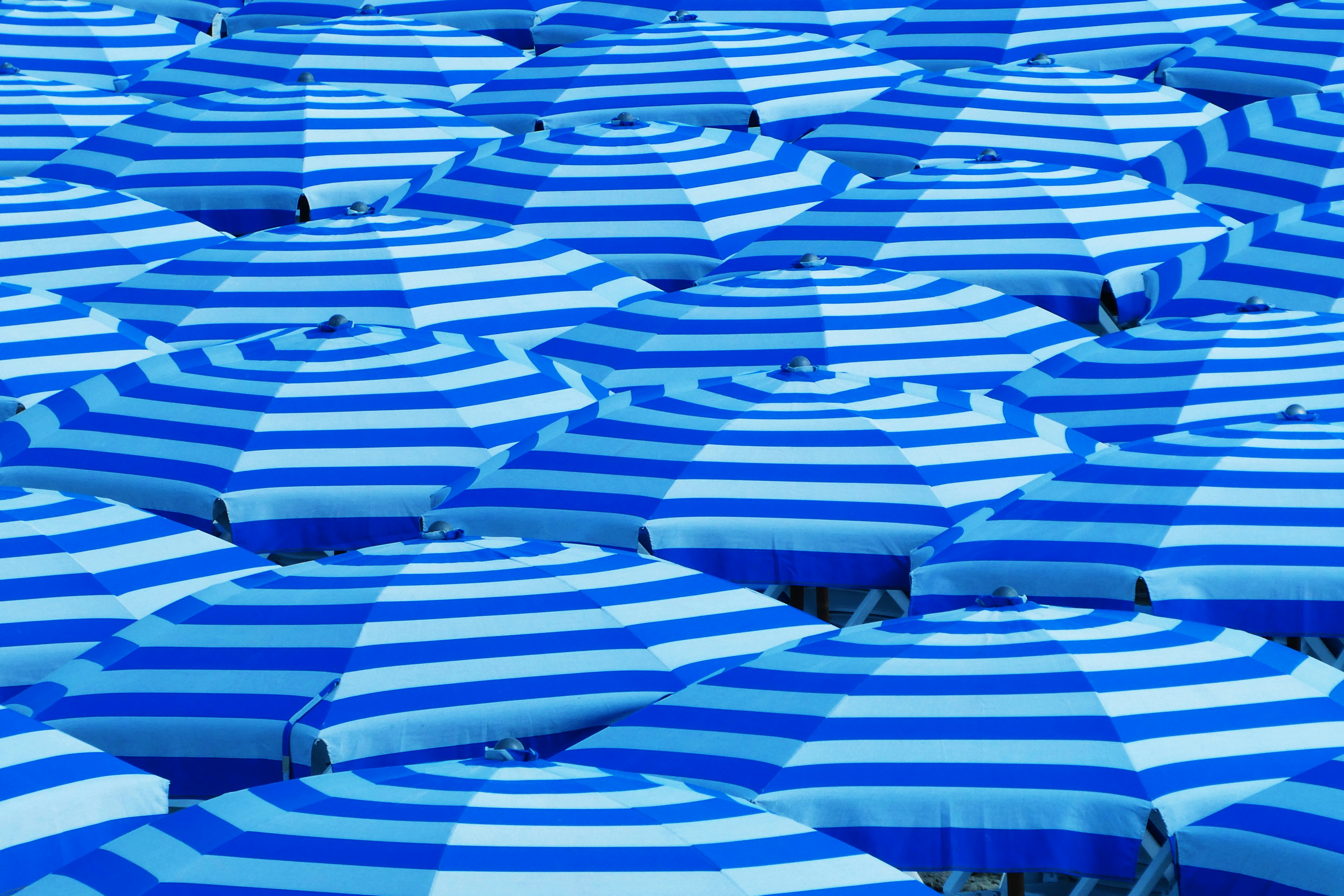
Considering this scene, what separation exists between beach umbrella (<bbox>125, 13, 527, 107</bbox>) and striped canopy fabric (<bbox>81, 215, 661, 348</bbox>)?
468 centimetres

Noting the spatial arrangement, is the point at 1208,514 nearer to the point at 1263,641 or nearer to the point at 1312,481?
the point at 1312,481

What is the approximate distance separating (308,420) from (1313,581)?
3.95 m

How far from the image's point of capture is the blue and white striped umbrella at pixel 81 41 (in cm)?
1706

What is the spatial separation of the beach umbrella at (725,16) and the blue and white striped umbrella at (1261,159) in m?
4.76

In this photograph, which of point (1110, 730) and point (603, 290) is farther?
point (603, 290)

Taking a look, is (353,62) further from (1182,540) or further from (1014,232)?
(1182,540)

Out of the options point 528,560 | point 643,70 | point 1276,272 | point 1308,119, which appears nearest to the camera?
point 528,560

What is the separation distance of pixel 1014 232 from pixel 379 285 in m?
3.25

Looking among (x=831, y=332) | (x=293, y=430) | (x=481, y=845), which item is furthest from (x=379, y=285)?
(x=481, y=845)

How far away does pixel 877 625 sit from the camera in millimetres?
5938

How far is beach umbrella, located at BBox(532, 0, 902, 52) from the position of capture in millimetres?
17188

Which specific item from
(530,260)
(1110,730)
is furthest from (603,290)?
(1110,730)

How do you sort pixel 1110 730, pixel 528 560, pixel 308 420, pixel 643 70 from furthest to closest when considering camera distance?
1. pixel 643 70
2. pixel 308 420
3. pixel 528 560
4. pixel 1110 730

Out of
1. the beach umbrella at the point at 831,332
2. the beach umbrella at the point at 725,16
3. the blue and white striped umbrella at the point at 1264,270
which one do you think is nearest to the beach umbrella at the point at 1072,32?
the beach umbrella at the point at 725,16
